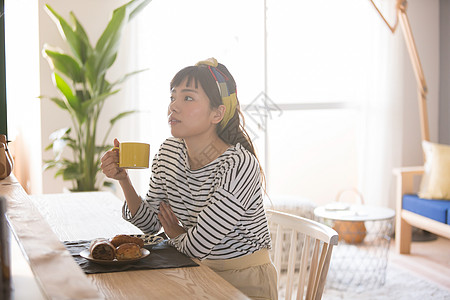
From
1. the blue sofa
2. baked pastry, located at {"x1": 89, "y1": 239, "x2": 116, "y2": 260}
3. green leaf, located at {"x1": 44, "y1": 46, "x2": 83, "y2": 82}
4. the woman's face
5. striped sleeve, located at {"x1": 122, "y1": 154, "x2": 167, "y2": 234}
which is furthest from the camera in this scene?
the blue sofa

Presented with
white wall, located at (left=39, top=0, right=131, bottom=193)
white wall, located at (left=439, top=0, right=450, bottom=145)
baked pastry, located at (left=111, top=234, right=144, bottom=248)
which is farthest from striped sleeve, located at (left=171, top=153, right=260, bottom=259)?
white wall, located at (left=439, top=0, right=450, bottom=145)

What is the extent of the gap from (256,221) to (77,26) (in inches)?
101

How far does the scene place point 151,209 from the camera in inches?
71.1

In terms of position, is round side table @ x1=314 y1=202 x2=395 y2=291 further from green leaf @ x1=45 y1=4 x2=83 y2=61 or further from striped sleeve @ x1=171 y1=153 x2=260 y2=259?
striped sleeve @ x1=171 y1=153 x2=260 y2=259

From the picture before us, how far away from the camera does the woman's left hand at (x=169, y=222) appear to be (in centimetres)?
168

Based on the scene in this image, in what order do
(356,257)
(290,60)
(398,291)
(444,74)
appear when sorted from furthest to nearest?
(444,74)
(290,60)
(356,257)
(398,291)

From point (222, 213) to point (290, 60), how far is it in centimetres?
349

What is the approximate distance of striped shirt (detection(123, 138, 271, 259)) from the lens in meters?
Answer: 1.53

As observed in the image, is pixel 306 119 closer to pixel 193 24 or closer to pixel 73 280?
pixel 193 24

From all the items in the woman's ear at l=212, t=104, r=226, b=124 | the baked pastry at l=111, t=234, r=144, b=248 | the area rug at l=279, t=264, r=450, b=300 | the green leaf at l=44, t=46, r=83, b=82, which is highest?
the green leaf at l=44, t=46, r=83, b=82

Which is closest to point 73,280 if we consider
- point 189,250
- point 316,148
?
point 189,250

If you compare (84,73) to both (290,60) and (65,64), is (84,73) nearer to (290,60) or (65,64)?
(65,64)

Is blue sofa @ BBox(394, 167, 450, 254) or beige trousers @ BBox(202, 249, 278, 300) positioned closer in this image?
beige trousers @ BBox(202, 249, 278, 300)

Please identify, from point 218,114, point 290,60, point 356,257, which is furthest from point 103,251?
point 290,60
